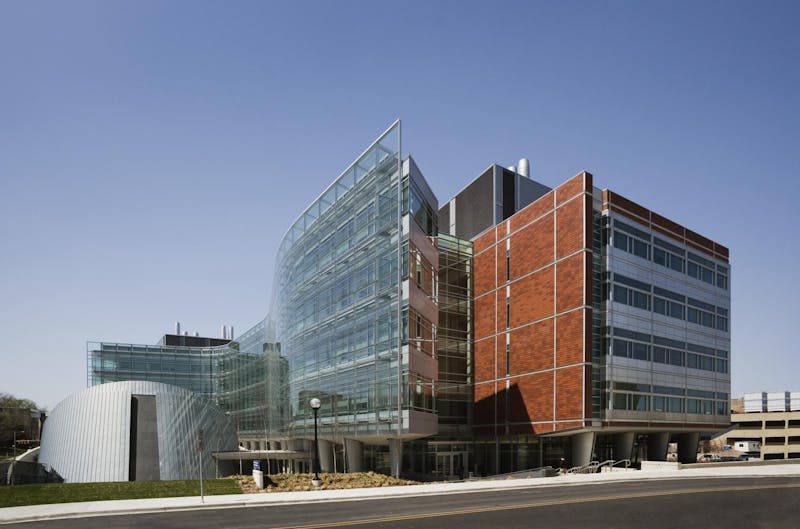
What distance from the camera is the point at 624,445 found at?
4734cm

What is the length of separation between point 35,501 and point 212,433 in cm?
2391

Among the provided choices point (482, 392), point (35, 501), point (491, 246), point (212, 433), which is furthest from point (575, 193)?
point (35, 501)

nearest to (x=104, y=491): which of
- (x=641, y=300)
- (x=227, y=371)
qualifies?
(x=641, y=300)

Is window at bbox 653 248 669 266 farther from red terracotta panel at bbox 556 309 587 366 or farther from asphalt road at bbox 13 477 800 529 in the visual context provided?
asphalt road at bbox 13 477 800 529

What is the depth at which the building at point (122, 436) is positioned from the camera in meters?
37.4

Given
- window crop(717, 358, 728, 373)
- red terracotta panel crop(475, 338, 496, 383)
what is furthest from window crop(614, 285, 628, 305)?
window crop(717, 358, 728, 373)

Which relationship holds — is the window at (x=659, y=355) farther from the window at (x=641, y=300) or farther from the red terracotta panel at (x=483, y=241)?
the red terracotta panel at (x=483, y=241)

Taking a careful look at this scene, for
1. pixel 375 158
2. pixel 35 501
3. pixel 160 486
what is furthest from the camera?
pixel 375 158

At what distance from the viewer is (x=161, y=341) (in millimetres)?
116375

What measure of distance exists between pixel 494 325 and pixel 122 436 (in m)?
28.1

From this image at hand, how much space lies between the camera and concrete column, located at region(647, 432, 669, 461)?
50.9m

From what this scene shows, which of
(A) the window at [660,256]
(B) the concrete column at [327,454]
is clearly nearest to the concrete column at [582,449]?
(A) the window at [660,256]

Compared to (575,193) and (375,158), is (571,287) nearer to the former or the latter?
(575,193)

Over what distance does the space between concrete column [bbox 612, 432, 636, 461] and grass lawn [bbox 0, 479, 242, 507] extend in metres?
31.8
